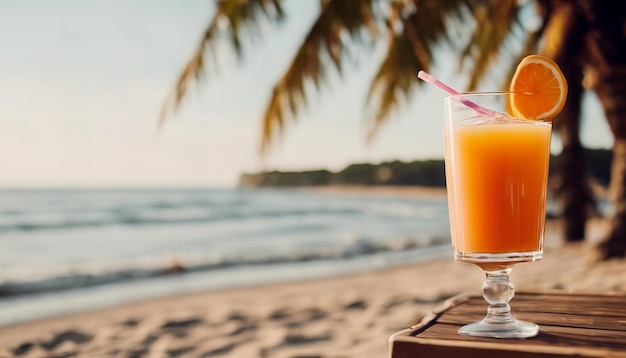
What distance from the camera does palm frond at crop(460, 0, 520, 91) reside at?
482 centimetres

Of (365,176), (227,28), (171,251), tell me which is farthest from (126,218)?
(365,176)

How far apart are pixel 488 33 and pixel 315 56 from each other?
142 cm

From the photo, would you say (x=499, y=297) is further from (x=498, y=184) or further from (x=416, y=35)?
(x=416, y=35)

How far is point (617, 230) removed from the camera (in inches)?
195

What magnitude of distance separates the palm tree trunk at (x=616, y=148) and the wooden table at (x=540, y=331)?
3.43 meters

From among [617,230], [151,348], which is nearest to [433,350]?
[151,348]

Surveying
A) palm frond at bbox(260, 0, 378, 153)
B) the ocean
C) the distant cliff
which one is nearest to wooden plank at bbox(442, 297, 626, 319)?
palm frond at bbox(260, 0, 378, 153)

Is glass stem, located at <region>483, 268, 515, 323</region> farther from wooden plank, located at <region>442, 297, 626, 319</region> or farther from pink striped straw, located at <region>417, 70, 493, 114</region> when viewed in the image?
pink striped straw, located at <region>417, 70, 493, 114</region>

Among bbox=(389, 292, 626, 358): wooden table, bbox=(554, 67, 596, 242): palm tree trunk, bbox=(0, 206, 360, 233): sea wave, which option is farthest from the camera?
bbox=(0, 206, 360, 233): sea wave

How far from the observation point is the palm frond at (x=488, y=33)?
4820 millimetres

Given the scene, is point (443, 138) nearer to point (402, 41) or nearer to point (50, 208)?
point (402, 41)

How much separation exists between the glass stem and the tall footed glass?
0.03 meters

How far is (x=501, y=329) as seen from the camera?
1140 millimetres

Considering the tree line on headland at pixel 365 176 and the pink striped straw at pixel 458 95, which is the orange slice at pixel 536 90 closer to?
the pink striped straw at pixel 458 95
